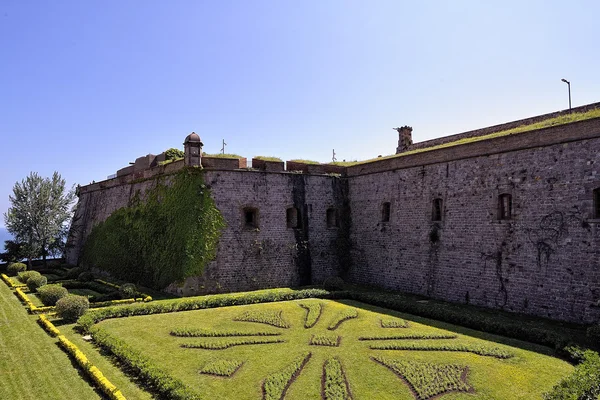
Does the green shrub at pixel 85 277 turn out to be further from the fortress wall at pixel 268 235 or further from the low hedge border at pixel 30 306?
the fortress wall at pixel 268 235

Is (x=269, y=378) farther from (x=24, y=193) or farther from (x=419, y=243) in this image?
(x=24, y=193)

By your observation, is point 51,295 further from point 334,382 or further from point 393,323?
point 393,323

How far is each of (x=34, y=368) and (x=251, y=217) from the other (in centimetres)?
1332

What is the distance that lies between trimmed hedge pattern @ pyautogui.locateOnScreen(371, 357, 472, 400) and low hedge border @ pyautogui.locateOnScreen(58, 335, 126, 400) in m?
6.80

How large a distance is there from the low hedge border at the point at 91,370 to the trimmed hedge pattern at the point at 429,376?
22.3 ft

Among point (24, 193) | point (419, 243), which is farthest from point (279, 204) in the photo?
point (24, 193)

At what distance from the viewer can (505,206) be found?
17875 mm

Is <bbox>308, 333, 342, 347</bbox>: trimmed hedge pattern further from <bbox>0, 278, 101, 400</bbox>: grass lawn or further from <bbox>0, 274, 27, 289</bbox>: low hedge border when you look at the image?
<bbox>0, 274, 27, 289</bbox>: low hedge border

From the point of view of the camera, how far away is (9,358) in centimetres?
1240

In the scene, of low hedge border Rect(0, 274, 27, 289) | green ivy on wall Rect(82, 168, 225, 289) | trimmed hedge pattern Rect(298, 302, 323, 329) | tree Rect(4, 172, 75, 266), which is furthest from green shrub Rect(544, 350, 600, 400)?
tree Rect(4, 172, 75, 266)

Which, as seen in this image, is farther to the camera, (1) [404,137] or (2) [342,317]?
(1) [404,137]

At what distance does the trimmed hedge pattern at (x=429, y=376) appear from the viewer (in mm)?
9938

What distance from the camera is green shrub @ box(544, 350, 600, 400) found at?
9.22m

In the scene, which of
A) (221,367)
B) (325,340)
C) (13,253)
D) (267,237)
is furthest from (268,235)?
(13,253)
